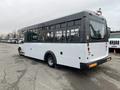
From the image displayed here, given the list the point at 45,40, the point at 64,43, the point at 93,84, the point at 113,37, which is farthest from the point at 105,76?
the point at 113,37

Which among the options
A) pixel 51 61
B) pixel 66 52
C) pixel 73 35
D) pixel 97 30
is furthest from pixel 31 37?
pixel 97 30

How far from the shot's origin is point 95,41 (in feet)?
20.6

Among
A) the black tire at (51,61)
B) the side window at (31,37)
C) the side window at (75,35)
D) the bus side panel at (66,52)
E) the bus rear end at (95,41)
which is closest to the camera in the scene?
the bus rear end at (95,41)

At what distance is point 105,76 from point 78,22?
288 cm

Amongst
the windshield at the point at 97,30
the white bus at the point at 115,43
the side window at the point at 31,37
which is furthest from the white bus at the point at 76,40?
the white bus at the point at 115,43

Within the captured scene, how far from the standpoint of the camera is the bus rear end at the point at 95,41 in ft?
19.0

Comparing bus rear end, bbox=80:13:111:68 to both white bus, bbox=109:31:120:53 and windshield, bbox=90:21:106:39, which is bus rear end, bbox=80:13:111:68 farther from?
white bus, bbox=109:31:120:53

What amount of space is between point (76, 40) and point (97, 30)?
1283mm

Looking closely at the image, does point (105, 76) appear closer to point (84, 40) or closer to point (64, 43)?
point (84, 40)

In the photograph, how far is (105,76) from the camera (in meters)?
6.30

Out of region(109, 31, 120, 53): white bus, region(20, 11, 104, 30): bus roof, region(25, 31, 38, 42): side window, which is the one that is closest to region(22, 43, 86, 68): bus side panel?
region(25, 31, 38, 42): side window

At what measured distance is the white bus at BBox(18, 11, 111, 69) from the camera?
5789 mm

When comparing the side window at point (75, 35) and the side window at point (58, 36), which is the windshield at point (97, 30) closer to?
the side window at point (75, 35)

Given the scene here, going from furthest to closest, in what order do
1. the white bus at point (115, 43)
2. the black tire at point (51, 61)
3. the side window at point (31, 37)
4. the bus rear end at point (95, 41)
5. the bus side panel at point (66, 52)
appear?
the white bus at point (115, 43) → the side window at point (31, 37) → the black tire at point (51, 61) → the bus side panel at point (66, 52) → the bus rear end at point (95, 41)
